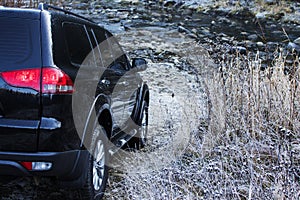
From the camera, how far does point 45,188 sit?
388 cm

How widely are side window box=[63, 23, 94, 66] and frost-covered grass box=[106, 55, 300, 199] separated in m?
1.14

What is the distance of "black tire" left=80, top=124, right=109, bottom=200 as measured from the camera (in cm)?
322

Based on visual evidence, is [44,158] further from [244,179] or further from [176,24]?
[176,24]

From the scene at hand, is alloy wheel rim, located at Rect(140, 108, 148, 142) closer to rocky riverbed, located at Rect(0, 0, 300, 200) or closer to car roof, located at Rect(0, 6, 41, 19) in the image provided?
rocky riverbed, located at Rect(0, 0, 300, 200)

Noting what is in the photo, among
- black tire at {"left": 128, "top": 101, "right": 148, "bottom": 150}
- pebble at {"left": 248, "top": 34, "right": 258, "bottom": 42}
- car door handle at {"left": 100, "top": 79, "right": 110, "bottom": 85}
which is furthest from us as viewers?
pebble at {"left": 248, "top": 34, "right": 258, "bottom": 42}

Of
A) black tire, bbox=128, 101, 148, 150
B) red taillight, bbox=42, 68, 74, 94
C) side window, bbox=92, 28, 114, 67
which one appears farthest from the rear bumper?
black tire, bbox=128, 101, 148, 150

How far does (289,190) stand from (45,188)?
224 cm

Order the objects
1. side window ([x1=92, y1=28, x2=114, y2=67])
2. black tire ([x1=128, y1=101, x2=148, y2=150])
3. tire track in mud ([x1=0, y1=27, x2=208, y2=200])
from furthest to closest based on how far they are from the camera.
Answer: black tire ([x1=128, y1=101, x2=148, y2=150]) → side window ([x1=92, y1=28, x2=114, y2=67]) → tire track in mud ([x1=0, y1=27, x2=208, y2=200])

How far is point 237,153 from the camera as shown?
369cm

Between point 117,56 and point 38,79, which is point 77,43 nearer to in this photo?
point 38,79

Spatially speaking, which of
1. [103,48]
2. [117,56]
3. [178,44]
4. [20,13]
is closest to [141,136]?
[117,56]

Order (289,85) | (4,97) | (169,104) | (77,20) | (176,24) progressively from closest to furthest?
1. (4,97)
2. (77,20)
3. (289,85)
4. (169,104)
5. (176,24)

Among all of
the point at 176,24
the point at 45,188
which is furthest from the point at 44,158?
→ the point at 176,24

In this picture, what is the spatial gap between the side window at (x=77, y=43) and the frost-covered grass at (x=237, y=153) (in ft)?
3.75
